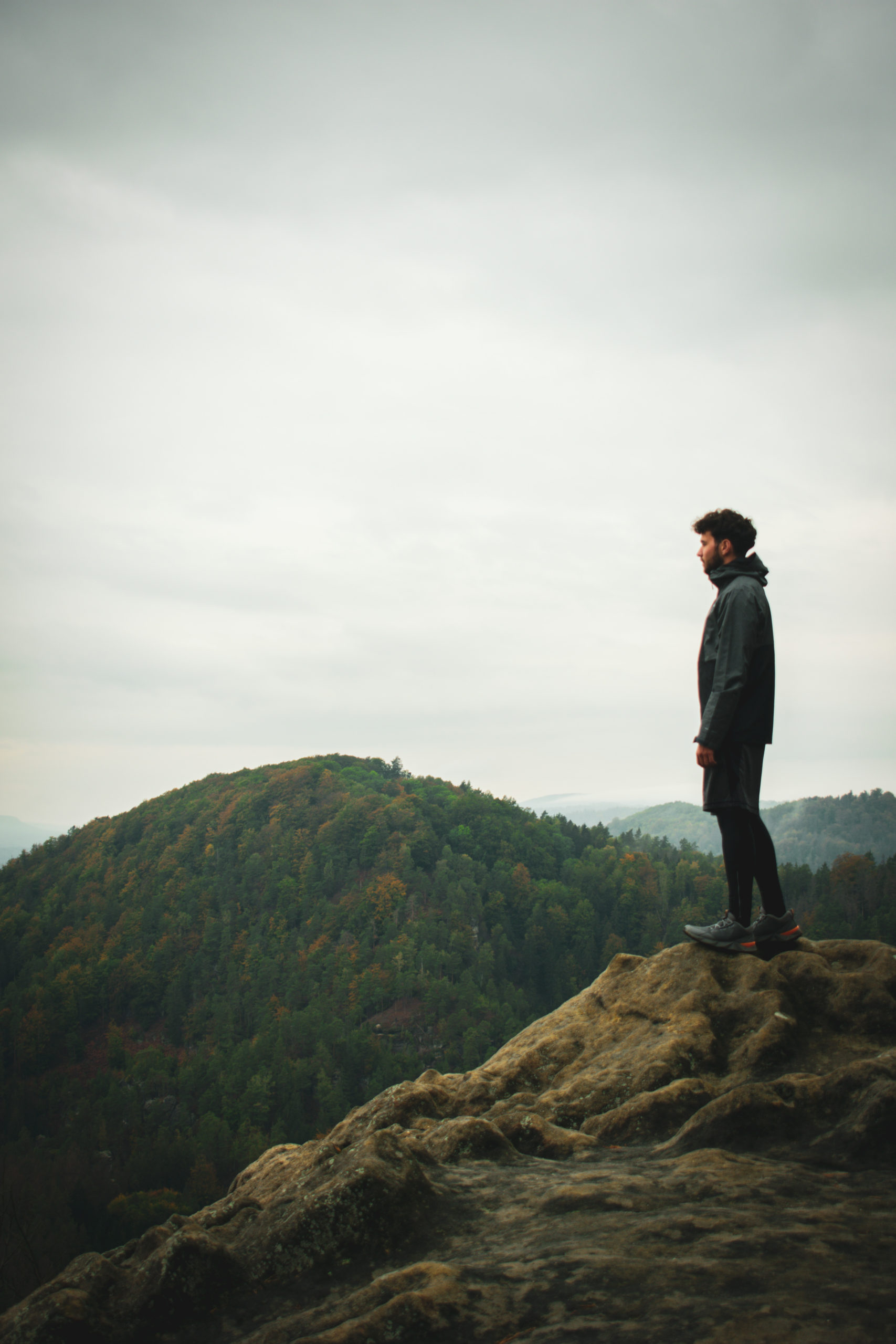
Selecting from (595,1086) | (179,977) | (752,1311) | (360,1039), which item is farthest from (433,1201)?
(179,977)

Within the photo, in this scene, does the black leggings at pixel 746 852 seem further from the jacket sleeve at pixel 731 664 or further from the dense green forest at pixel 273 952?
the dense green forest at pixel 273 952

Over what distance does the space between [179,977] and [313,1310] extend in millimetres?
136140

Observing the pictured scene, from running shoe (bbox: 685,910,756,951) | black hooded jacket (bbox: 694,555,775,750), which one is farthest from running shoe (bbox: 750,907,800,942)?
black hooded jacket (bbox: 694,555,775,750)

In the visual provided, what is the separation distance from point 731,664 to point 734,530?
4.55 ft

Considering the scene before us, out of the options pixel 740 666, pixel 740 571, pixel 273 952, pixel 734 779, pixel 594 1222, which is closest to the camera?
pixel 594 1222

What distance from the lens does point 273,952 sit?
125 m

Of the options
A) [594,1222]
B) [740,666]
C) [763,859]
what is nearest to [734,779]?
[763,859]

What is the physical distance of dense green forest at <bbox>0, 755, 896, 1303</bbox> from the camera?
3017 inches

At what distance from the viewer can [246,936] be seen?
5084 inches

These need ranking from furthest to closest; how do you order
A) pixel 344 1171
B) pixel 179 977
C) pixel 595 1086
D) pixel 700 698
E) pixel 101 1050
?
pixel 179 977 → pixel 101 1050 → pixel 700 698 → pixel 595 1086 → pixel 344 1171

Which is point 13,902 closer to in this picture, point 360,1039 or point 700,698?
point 360,1039

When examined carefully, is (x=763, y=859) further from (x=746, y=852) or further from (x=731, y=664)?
(x=731, y=664)

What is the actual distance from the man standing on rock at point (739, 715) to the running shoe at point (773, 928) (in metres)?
0.15

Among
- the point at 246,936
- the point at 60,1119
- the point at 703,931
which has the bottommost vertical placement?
the point at 60,1119
